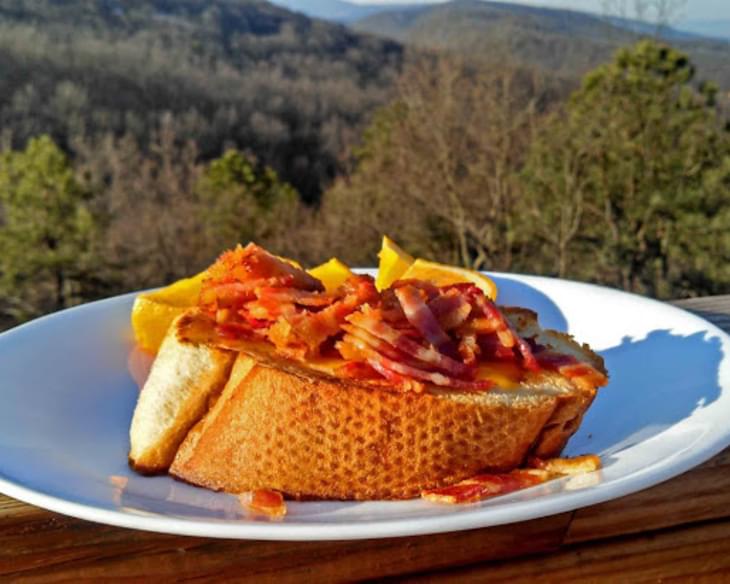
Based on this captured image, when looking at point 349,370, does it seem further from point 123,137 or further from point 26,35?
point 26,35

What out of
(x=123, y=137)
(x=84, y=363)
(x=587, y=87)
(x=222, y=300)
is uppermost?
(x=222, y=300)

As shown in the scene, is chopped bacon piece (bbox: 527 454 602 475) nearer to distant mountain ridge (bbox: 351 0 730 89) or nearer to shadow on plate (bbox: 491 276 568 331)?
shadow on plate (bbox: 491 276 568 331)

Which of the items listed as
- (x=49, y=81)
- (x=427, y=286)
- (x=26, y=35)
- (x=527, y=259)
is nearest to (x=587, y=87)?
(x=527, y=259)

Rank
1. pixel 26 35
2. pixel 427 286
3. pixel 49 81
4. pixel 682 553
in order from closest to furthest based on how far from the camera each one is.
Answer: pixel 682 553 < pixel 427 286 < pixel 49 81 < pixel 26 35

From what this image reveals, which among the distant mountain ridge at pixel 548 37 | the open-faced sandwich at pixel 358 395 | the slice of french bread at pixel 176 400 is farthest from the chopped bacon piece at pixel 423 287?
the distant mountain ridge at pixel 548 37

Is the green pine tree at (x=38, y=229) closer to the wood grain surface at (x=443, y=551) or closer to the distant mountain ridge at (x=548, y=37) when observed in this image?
the distant mountain ridge at (x=548, y=37)

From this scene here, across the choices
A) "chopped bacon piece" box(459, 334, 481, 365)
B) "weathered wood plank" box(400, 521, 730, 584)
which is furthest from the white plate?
"chopped bacon piece" box(459, 334, 481, 365)

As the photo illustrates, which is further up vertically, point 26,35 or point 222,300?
point 222,300

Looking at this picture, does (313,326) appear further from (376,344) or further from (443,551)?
(443,551)
